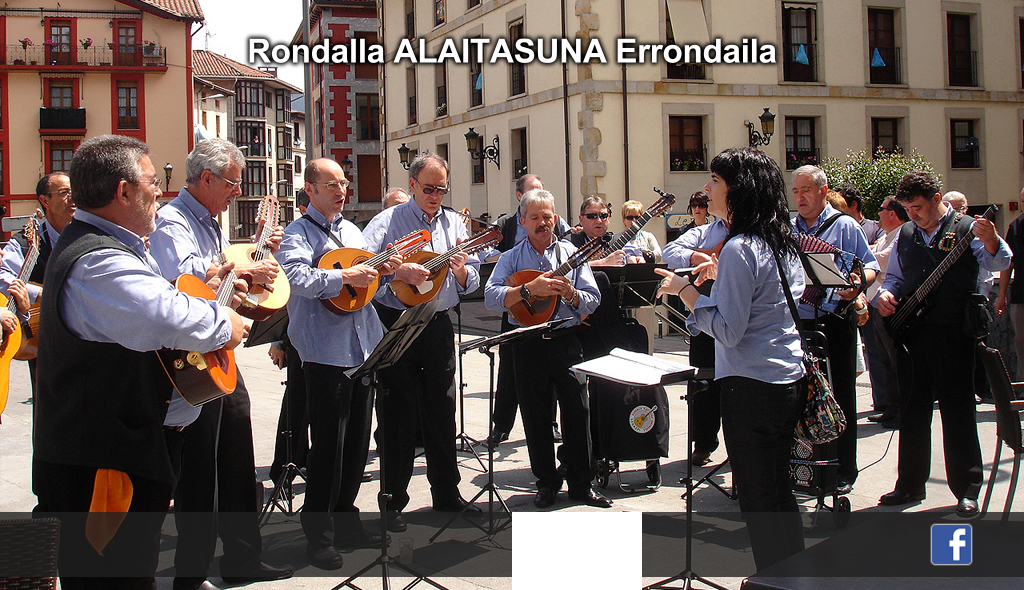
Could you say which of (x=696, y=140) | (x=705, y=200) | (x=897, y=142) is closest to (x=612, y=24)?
(x=696, y=140)

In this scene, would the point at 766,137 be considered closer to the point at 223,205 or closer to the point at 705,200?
the point at 705,200

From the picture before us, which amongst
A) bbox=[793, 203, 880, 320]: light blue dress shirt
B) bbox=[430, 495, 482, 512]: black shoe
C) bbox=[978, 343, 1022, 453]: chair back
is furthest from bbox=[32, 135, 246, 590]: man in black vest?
bbox=[793, 203, 880, 320]: light blue dress shirt

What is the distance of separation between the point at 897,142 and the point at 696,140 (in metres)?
5.93

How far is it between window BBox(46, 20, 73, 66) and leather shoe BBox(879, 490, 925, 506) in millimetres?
45508

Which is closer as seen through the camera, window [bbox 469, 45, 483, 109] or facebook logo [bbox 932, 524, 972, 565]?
facebook logo [bbox 932, 524, 972, 565]

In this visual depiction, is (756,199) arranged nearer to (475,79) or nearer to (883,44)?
(883,44)

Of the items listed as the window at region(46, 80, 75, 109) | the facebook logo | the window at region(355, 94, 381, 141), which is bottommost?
the facebook logo

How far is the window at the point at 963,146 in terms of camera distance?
24.3 meters

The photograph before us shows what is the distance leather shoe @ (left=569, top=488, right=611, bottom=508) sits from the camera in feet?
17.2

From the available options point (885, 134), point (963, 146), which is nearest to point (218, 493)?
point (885, 134)

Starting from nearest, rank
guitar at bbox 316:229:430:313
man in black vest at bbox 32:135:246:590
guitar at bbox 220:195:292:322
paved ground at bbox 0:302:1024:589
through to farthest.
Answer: man in black vest at bbox 32:135:246:590
paved ground at bbox 0:302:1024:589
guitar at bbox 220:195:292:322
guitar at bbox 316:229:430:313

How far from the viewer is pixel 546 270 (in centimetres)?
554

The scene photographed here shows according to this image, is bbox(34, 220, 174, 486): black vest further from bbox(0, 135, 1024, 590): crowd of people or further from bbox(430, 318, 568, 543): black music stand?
bbox(430, 318, 568, 543): black music stand

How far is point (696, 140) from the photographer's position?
22.2 m
